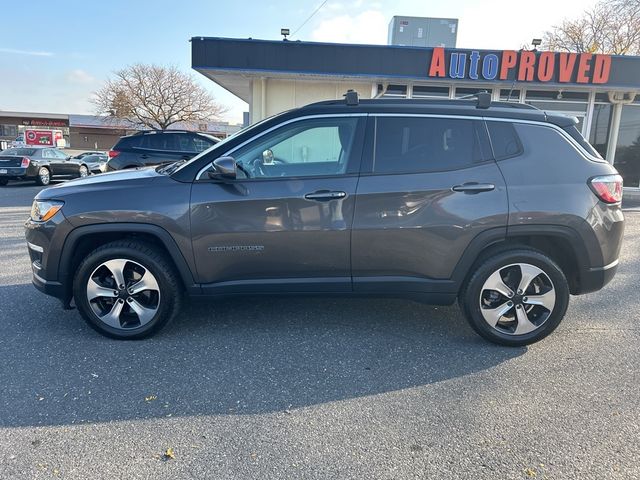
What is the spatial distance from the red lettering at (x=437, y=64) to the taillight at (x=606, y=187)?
29.5 feet

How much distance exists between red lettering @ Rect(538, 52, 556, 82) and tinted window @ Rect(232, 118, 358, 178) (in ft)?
33.7

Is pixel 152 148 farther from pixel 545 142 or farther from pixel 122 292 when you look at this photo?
pixel 545 142

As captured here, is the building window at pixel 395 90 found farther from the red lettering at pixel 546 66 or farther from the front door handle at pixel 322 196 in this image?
the front door handle at pixel 322 196

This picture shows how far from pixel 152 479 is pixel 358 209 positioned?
2.12 metres

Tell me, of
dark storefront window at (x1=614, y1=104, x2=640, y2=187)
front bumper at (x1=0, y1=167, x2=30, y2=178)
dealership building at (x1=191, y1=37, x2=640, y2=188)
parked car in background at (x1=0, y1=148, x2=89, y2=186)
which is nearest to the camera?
dealership building at (x1=191, y1=37, x2=640, y2=188)

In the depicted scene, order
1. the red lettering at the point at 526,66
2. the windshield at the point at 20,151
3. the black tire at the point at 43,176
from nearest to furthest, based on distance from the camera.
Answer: the red lettering at the point at 526,66 → the windshield at the point at 20,151 → the black tire at the point at 43,176

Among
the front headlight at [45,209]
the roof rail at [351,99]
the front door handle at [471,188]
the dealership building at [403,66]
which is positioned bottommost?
the front headlight at [45,209]

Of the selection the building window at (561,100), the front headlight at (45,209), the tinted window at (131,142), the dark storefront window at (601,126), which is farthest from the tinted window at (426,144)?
the dark storefront window at (601,126)

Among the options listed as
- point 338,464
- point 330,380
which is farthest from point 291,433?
point 330,380

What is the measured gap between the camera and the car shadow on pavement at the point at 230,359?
2713mm

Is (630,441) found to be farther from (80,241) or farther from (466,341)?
(80,241)

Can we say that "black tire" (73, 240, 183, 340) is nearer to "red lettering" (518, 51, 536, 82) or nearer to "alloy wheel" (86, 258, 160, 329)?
"alloy wheel" (86, 258, 160, 329)

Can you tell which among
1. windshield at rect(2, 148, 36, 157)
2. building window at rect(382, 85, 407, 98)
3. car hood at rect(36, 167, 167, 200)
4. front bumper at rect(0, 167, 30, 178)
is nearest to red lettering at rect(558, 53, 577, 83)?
building window at rect(382, 85, 407, 98)

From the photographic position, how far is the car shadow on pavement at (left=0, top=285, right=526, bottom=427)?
2.71 metres
